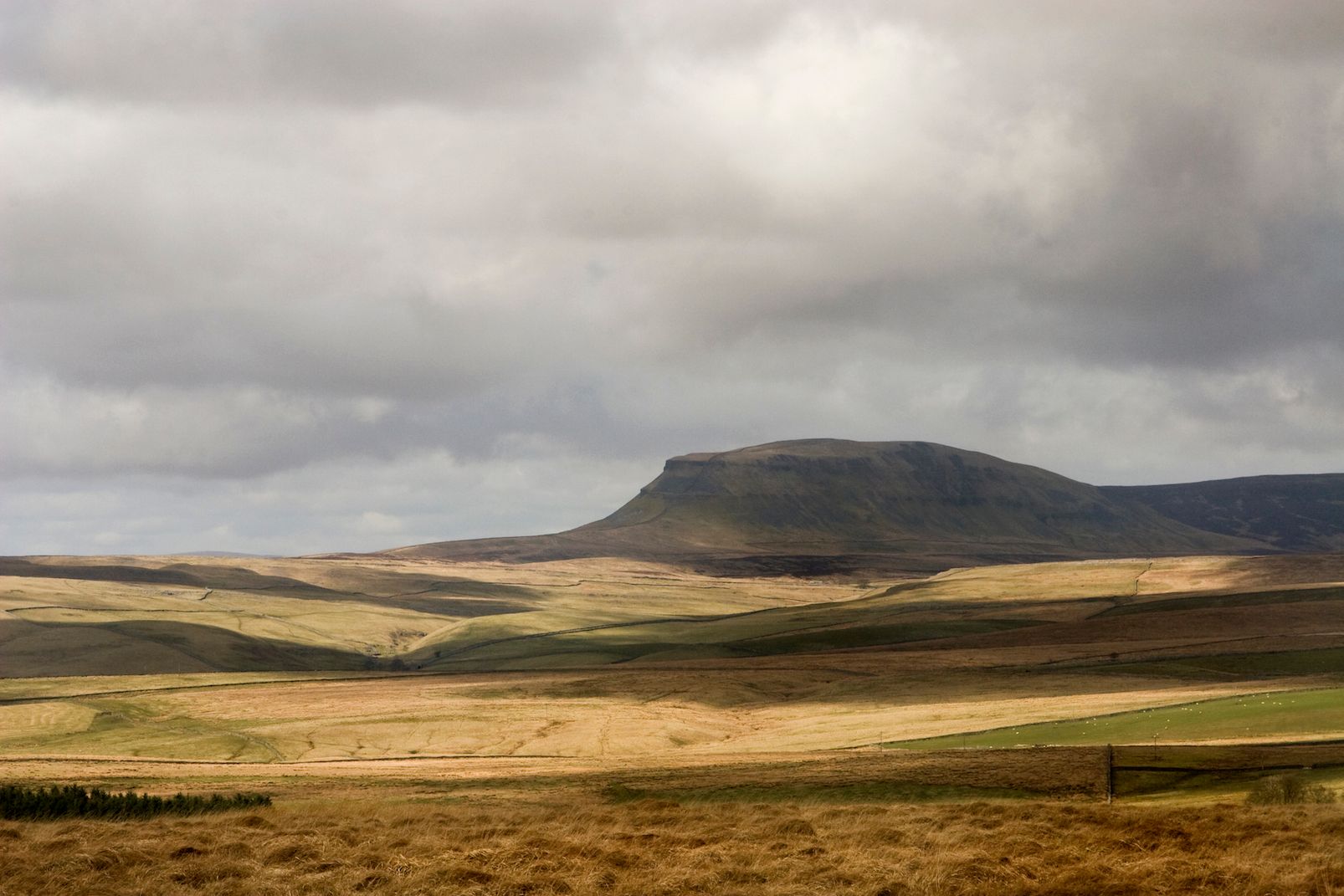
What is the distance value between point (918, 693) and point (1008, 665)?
73.3ft

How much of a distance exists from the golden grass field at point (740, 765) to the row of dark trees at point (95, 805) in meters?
2.47

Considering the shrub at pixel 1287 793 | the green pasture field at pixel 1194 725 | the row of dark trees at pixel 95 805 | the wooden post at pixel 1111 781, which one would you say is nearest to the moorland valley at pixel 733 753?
the wooden post at pixel 1111 781

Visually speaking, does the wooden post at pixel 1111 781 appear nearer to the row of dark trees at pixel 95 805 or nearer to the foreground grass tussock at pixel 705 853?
the foreground grass tussock at pixel 705 853

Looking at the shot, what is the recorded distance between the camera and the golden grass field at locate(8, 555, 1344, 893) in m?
21.2

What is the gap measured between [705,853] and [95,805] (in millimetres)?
17628

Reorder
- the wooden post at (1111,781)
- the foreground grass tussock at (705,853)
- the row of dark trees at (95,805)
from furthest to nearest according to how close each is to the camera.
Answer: the wooden post at (1111,781) → the row of dark trees at (95,805) → the foreground grass tussock at (705,853)

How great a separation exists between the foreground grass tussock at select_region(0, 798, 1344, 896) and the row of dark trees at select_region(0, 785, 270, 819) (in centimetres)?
427

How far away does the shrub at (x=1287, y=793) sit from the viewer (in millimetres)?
28688

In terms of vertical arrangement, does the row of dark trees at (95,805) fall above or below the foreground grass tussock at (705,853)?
below

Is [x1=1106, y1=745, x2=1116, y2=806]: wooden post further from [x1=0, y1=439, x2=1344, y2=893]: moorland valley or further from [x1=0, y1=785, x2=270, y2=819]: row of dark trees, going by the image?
[x1=0, y1=785, x2=270, y2=819]: row of dark trees

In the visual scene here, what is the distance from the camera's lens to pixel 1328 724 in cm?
5047

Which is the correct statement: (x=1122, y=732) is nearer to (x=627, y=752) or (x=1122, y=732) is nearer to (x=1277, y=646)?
(x=627, y=752)

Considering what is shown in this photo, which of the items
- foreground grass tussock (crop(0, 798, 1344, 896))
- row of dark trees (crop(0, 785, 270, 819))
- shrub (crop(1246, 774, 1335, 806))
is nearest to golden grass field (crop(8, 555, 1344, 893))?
foreground grass tussock (crop(0, 798, 1344, 896))

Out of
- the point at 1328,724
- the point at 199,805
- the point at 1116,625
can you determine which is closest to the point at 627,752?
the point at 1328,724
